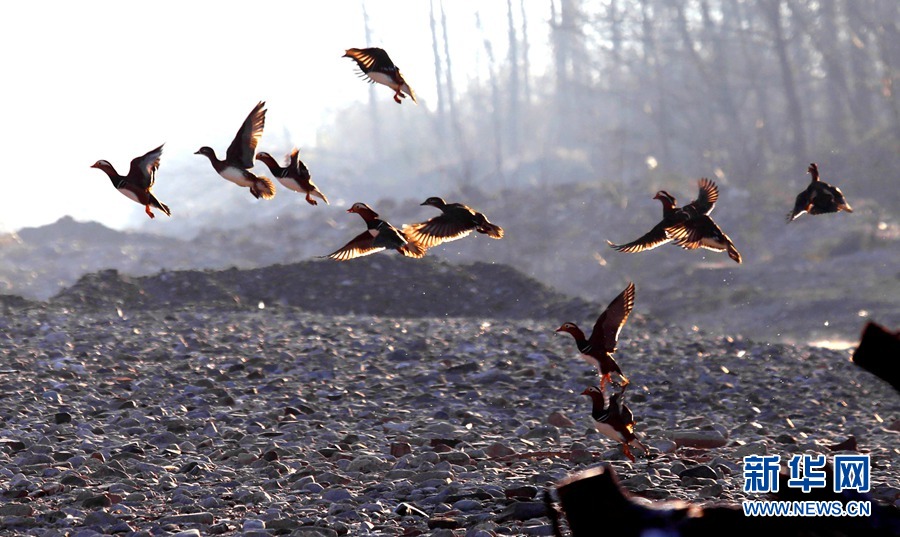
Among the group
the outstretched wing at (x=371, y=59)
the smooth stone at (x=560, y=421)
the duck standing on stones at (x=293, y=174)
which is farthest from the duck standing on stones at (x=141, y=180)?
the smooth stone at (x=560, y=421)

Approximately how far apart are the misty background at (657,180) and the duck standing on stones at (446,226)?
13.4 metres

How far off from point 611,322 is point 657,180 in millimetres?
27183

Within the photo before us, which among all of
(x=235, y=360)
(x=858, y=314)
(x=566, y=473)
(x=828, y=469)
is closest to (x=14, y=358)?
(x=235, y=360)

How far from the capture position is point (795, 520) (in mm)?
1980

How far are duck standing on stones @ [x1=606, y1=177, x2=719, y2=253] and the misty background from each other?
12.6 meters

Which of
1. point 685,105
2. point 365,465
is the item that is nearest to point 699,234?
point 365,465

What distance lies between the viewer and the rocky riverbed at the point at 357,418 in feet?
14.4

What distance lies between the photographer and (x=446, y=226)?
4.02 m

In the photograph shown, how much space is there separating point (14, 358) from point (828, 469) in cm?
749

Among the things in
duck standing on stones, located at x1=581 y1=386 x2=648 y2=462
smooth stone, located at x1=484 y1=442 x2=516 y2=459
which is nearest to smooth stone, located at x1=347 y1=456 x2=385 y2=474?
smooth stone, located at x1=484 y1=442 x2=516 y2=459

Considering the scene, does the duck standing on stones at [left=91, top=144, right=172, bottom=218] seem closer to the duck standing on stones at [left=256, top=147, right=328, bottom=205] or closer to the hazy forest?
the duck standing on stones at [left=256, top=147, right=328, bottom=205]

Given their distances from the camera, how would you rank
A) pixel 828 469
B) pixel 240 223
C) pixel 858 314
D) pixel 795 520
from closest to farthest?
pixel 795 520 → pixel 828 469 → pixel 858 314 → pixel 240 223

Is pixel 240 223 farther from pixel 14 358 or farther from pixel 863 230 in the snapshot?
pixel 14 358

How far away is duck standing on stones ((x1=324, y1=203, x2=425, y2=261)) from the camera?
3.80 meters
